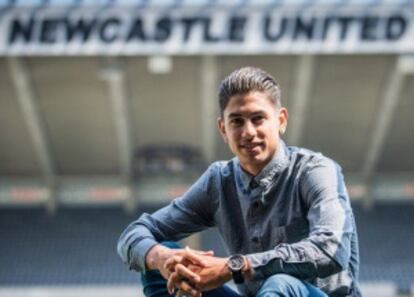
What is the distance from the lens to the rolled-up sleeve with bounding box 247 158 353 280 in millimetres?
2074

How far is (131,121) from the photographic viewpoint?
49.2 feet

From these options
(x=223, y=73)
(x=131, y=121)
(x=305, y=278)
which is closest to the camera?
(x=305, y=278)

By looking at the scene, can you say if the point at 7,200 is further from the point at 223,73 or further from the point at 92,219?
the point at 223,73

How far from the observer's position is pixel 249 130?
224cm

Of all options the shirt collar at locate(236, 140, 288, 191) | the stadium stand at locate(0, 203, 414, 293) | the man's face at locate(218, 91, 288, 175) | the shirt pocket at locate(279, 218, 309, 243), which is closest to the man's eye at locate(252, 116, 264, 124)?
the man's face at locate(218, 91, 288, 175)

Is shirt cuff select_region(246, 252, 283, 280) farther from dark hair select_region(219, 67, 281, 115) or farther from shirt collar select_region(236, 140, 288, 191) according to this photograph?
dark hair select_region(219, 67, 281, 115)

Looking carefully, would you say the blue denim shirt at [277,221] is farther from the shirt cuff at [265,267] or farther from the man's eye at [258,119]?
the man's eye at [258,119]

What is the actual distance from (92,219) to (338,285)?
14.4 m

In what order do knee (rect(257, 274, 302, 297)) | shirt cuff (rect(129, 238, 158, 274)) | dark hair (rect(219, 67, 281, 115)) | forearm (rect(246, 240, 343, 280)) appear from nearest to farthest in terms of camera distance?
knee (rect(257, 274, 302, 297)) < forearm (rect(246, 240, 343, 280)) < dark hair (rect(219, 67, 281, 115)) < shirt cuff (rect(129, 238, 158, 274))

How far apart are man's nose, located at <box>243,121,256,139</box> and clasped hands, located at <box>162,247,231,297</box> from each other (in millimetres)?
325

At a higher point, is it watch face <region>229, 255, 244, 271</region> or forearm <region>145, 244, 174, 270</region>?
watch face <region>229, 255, 244, 271</region>

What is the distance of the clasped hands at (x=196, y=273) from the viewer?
82.8 inches

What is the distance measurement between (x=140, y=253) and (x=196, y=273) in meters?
0.29

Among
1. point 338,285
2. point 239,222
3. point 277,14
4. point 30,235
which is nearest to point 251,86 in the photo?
point 239,222
